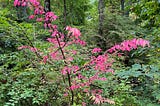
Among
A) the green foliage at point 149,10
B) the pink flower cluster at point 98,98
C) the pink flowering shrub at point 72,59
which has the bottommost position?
the pink flower cluster at point 98,98

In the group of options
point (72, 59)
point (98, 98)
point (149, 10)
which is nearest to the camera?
point (98, 98)

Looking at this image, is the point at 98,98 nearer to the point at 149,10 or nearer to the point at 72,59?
the point at 72,59

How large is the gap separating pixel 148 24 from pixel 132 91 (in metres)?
1.40

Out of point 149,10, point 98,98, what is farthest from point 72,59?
point 149,10

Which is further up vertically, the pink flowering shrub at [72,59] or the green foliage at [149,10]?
the green foliage at [149,10]

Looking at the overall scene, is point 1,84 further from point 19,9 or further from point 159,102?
point 19,9

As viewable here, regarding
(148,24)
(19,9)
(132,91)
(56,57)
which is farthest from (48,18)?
(19,9)

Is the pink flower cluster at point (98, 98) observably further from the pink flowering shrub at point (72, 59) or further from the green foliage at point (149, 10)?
the green foliage at point (149, 10)

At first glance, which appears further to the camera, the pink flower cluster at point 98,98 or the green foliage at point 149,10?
the green foliage at point 149,10

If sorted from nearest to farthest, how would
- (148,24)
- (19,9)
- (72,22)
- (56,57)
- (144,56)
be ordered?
(56,57)
(148,24)
(144,56)
(19,9)
(72,22)

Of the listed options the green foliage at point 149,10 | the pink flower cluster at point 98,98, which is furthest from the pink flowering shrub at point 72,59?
the green foliage at point 149,10

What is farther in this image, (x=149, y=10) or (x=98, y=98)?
(x=149, y=10)

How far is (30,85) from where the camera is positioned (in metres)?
2.89

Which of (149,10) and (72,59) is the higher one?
(149,10)
